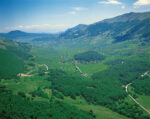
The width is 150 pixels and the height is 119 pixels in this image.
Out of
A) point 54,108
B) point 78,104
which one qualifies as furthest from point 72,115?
point 78,104

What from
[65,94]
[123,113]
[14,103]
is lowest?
[123,113]

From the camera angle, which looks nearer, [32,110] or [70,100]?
[32,110]

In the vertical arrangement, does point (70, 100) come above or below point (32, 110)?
below

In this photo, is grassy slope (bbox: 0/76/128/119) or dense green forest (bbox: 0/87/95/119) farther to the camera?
grassy slope (bbox: 0/76/128/119)

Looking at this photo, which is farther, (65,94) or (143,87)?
(143,87)

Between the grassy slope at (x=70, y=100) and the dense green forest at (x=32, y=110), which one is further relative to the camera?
the grassy slope at (x=70, y=100)

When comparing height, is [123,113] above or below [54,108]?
below

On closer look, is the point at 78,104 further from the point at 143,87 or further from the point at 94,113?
the point at 143,87

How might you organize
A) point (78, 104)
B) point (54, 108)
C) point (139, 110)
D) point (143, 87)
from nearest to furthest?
1. point (54, 108)
2. point (139, 110)
3. point (78, 104)
4. point (143, 87)

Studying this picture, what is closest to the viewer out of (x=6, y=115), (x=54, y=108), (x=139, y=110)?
(x=6, y=115)

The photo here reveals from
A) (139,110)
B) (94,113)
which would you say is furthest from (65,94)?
(139,110)
